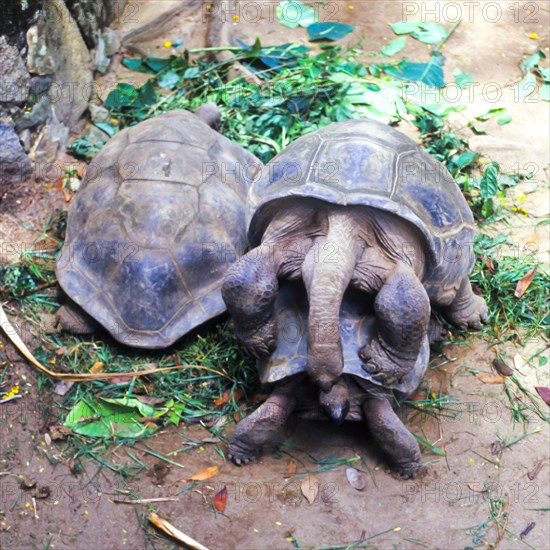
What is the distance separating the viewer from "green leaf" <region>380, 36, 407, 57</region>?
708cm

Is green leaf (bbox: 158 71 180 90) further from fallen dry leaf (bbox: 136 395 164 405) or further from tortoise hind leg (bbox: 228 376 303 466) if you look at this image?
tortoise hind leg (bbox: 228 376 303 466)

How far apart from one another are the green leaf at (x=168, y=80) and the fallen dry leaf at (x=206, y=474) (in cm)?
374

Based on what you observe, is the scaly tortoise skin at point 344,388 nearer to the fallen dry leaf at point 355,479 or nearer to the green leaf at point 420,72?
the fallen dry leaf at point 355,479

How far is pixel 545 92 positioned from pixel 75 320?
15.3 ft

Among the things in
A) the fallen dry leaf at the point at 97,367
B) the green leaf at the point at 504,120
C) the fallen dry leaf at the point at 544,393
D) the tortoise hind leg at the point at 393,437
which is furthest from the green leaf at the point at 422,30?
the fallen dry leaf at the point at 97,367

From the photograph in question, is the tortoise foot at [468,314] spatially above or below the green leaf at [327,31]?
below

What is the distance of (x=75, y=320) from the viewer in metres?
4.68

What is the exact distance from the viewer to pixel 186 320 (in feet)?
15.1

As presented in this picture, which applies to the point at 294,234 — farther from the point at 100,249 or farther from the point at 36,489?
the point at 36,489

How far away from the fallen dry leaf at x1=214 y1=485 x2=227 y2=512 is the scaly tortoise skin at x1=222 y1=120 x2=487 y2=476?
0.80 feet

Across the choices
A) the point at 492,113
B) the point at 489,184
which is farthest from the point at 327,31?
the point at 489,184

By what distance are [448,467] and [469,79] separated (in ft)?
13.3

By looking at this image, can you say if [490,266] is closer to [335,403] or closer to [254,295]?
[335,403]

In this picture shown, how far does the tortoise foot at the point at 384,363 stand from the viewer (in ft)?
12.8
